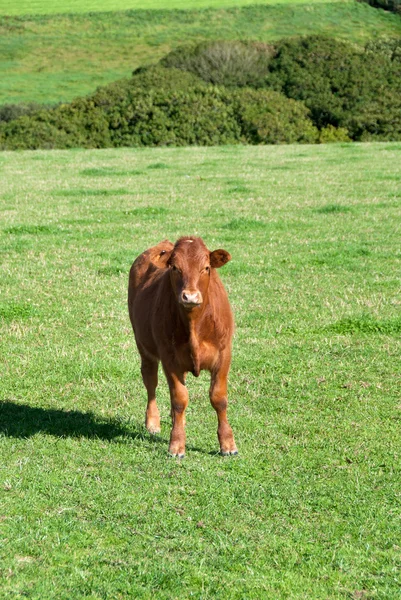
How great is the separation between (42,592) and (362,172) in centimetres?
2103

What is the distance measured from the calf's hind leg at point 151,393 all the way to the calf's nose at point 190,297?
4.94ft

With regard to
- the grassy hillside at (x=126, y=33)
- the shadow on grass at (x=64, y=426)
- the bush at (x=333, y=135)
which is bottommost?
the grassy hillside at (x=126, y=33)

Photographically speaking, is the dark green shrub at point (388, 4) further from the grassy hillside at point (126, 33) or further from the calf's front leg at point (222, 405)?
the calf's front leg at point (222, 405)

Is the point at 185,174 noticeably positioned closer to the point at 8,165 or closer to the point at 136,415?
the point at 8,165

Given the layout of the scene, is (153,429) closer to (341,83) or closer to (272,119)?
(272,119)

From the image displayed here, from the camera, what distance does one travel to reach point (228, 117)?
39688 mm

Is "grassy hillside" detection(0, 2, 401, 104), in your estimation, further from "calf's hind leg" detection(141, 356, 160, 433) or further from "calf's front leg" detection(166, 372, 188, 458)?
"calf's front leg" detection(166, 372, 188, 458)

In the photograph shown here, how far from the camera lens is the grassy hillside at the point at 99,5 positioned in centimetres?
7938

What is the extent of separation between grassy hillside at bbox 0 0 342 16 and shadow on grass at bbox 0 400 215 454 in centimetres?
7695

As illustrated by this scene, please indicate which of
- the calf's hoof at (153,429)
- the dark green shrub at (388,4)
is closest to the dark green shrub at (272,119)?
the calf's hoof at (153,429)

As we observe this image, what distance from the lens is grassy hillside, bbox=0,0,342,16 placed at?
79.4m

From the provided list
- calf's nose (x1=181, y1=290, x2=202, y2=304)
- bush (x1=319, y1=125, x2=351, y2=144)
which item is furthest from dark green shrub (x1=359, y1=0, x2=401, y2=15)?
calf's nose (x1=181, y1=290, x2=202, y2=304)

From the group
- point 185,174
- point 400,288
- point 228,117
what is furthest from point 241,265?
point 228,117

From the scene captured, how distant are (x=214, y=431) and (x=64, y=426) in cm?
125
